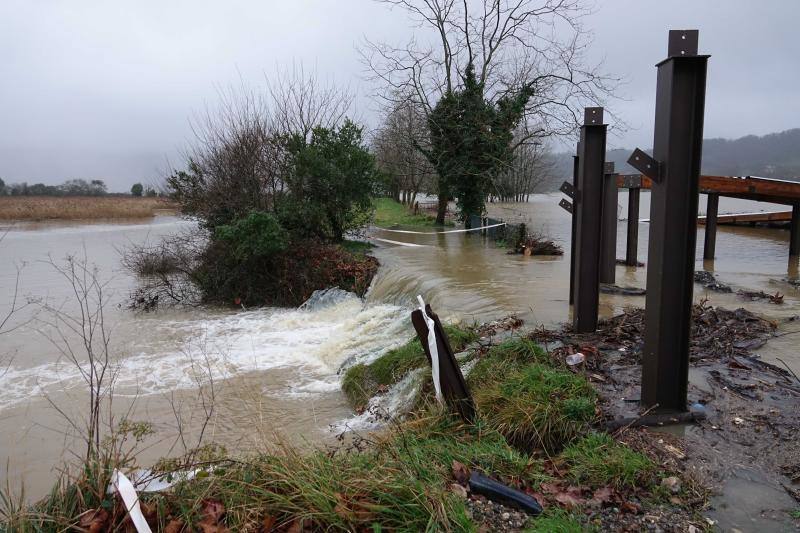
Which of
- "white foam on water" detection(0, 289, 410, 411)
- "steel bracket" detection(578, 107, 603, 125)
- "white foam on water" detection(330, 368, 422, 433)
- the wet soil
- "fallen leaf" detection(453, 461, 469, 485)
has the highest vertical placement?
"steel bracket" detection(578, 107, 603, 125)

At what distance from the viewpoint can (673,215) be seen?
4.08 metres

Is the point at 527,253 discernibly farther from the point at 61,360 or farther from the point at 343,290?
the point at 61,360

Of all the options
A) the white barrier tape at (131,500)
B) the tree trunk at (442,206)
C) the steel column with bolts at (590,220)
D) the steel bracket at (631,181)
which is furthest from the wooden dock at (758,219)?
the white barrier tape at (131,500)

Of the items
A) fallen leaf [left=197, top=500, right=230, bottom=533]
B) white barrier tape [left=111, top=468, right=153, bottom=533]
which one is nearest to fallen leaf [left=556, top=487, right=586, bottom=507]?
fallen leaf [left=197, top=500, right=230, bottom=533]

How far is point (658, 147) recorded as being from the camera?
13.6ft

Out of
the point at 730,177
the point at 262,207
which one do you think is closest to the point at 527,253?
the point at 730,177

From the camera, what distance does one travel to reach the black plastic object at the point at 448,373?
421cm

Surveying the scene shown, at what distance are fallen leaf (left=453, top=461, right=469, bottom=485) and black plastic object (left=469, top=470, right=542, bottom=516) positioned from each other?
0.06 meters

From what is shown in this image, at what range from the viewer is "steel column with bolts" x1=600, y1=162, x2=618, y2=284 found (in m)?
10.1

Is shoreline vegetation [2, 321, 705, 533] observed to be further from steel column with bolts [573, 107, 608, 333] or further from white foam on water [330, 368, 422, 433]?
steel column with bolts [573, 107, 608, 333]

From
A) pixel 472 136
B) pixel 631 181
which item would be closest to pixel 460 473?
pixel 631 181

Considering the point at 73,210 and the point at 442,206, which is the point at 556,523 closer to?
the point at 442,206

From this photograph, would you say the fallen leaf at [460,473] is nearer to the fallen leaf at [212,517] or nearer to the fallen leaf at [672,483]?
the fallen leaf at [672,483]

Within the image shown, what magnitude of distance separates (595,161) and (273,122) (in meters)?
13.2
